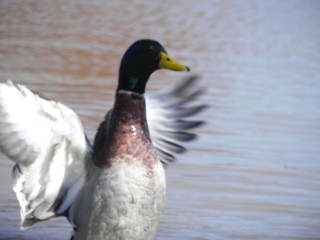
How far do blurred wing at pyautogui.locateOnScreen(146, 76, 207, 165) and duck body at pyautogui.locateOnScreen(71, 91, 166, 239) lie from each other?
841 mm

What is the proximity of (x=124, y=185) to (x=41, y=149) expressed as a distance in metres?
0.53

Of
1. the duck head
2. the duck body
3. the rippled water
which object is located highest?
the duck head

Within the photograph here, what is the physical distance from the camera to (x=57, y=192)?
540cm

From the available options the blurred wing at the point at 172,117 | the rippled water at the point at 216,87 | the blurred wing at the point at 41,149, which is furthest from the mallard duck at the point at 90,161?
the rippled water at the point at 216,87

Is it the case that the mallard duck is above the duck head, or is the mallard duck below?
below

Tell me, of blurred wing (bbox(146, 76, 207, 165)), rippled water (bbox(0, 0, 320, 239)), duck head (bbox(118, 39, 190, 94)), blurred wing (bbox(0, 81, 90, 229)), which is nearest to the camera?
blurred wing (bbox(0, 81, 90, 229))

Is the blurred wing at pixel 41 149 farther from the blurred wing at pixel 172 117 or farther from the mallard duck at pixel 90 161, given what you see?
the blurred wing at pixel 172 117

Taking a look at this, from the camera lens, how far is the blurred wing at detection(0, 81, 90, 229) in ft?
16.4

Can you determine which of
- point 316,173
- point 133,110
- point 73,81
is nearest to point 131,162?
point 133,110

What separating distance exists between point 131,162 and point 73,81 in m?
5.89

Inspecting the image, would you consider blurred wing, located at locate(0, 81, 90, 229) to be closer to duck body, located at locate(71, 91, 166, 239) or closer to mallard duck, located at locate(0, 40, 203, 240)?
mallard duck, located at locate(0, 40, 203, 240)

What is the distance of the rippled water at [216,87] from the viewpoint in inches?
281

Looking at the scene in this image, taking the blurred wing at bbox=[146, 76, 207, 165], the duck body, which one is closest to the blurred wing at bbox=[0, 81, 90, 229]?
the duck body

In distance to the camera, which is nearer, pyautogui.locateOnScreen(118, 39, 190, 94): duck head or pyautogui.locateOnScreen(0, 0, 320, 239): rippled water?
pyautogui.locateOnScreen(118, 39, 190, 94): duck head
